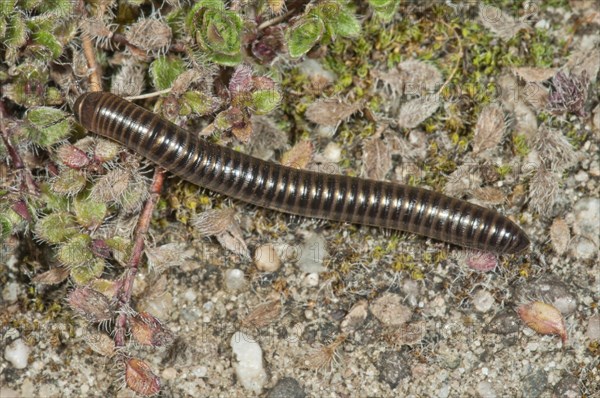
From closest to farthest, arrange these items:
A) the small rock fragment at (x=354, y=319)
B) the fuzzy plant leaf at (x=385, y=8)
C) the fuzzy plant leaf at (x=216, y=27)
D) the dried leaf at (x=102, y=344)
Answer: the fuzzy plant leaf at (x=216, y=27) < the dried leaf at (x=102, y=344) < the fuzzy plant leaf at (x=385, y=8) < the small rock fragment at (x=354, y=319)

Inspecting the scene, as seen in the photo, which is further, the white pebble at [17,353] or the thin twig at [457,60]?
the thin twig at [457,60]

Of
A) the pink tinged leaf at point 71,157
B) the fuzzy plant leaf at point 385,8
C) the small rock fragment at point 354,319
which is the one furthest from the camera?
the small rock fragment at point 354,319

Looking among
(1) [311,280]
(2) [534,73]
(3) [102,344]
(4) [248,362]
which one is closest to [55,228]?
(3) [102,344]

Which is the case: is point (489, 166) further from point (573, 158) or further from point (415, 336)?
point (415, 336)

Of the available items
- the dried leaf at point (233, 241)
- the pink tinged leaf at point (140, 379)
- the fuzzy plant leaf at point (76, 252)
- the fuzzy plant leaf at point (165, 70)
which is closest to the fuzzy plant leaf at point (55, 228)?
the fuzzy plant leaf at point (76, 252)

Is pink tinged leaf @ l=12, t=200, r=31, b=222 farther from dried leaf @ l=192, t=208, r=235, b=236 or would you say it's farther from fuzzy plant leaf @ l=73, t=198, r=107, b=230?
dried leaf @ l=192, t=208, r=235, b=236

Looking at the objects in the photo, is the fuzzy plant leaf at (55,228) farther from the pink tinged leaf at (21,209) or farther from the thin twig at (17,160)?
the thin twig at (17,160)
